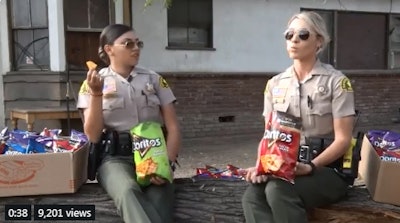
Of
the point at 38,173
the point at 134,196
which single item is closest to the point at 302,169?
the point at 134,196

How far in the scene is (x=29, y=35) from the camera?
9.12 metres

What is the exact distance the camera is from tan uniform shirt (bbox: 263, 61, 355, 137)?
2965mm

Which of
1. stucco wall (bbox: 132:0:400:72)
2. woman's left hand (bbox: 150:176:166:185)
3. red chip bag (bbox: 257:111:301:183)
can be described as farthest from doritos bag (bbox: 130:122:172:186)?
stucco wall (bbox: 132:0:400:72)

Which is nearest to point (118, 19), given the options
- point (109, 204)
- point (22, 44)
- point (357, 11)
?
point (22, 44)

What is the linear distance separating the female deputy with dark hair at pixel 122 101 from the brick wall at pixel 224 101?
6.26 meters

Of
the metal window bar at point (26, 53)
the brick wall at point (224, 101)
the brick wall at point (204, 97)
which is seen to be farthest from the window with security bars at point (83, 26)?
the brick wall at point (224, 101)

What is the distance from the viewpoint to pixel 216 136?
10.4 m

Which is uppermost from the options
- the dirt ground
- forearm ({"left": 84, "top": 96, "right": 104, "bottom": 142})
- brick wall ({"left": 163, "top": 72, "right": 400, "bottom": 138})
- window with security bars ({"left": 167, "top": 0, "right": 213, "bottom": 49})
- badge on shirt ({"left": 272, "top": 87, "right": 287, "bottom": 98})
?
window with security bars ({"left": 167, "top": 0, "right": 213, "bottom": 49})

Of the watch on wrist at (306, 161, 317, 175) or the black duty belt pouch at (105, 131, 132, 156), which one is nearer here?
the watch on wrist at (306, 161, 317, 175)

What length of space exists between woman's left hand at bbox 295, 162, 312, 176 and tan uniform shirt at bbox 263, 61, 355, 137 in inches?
9.6

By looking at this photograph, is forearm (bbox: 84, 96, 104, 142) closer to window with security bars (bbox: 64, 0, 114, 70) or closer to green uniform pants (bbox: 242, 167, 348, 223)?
green uniform pants (bbox: 242, 167, 348, 223)

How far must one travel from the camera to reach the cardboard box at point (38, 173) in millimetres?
2918

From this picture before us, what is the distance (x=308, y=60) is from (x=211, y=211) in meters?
1.03

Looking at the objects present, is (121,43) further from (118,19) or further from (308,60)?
(118,19)
